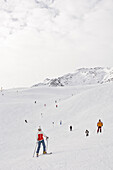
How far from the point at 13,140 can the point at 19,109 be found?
21.6 meters

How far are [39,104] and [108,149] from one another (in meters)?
42.6

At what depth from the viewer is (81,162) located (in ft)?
24.2

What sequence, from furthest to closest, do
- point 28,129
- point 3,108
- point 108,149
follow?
point 3,108
point 28,129
point 108,149

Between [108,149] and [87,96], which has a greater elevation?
[87,96]

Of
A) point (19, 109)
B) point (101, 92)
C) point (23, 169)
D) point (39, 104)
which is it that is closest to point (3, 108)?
point (19, 109)

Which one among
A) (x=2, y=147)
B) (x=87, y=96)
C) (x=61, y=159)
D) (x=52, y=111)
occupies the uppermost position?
(x=87, y=96)

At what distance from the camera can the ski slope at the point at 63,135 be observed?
7.82m

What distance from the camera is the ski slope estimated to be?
7816 millimetres

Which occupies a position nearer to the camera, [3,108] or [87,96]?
[87,96]

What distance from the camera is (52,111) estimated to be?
136 ft

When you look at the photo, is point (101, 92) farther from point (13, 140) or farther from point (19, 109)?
point (13, 140)

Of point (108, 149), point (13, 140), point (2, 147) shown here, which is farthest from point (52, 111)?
point (108, 149)

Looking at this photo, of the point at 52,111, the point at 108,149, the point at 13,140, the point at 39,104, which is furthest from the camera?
the point at 39,104

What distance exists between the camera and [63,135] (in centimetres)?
2230
